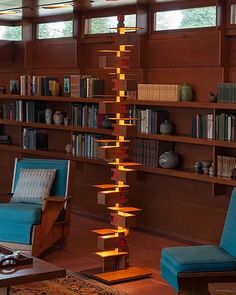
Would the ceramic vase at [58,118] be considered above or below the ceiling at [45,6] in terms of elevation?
below

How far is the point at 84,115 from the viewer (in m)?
7.76

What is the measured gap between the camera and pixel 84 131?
25.3ft

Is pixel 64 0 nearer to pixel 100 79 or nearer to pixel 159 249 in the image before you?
pixel 100 79

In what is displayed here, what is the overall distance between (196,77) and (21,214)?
2.35m

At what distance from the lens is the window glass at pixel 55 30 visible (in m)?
8.38

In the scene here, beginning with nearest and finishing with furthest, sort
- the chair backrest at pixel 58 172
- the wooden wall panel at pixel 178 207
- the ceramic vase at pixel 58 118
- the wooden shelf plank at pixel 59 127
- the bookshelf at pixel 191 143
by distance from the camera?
the bookshelf at pixel 191 143
the chair backrest at pixel 58 172
the wooden wall panel at pixel 178 207
the wooden shelf plank at pixel 59 127
the ceramic vase at pixel 58 118

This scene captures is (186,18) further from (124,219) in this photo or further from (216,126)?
(124,219)

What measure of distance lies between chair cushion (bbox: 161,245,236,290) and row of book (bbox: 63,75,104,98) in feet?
11.4

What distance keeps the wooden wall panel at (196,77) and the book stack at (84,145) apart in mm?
1077

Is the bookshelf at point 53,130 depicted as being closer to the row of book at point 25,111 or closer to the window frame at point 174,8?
the row of book at point 25,111

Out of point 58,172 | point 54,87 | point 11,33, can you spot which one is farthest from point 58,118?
point 58,172

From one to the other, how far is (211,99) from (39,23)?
11.5 feet

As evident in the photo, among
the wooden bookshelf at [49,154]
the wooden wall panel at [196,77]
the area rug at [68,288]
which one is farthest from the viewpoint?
the wooden bookshelf at [49,154]

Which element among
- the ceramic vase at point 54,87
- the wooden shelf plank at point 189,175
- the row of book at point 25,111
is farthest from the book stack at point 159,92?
the row of book at point 25,111
